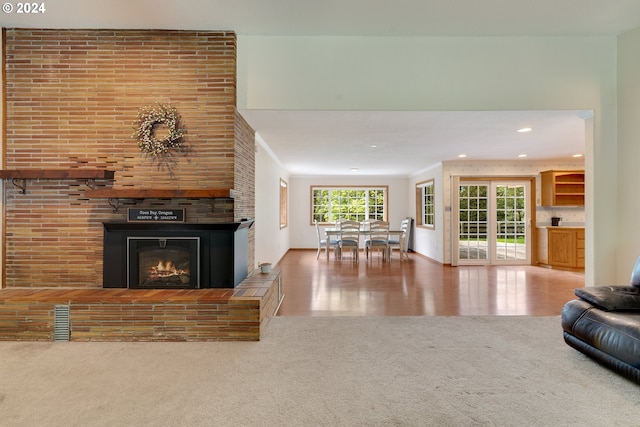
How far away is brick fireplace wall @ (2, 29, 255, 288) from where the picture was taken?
3232mm

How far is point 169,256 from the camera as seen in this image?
3195mm

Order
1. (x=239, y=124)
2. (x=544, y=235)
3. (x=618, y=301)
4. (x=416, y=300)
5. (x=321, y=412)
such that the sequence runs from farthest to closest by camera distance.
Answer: (x=544, y=235) → (x=416, y=300) → (x=239, y=124) → (x=618, y=301) → (x=321, y=412)

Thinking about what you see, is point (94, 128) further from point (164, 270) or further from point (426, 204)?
point (426, 204)

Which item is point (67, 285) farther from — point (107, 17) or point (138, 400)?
point (107, 17)

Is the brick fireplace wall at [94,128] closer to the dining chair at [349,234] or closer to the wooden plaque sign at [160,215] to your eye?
the wooden plaque sign at [160,215]

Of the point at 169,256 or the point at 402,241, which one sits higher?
the point at 169,256

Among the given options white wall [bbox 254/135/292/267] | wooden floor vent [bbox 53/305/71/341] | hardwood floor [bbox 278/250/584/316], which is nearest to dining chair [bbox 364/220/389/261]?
hardwood floor [bbox 278/250/584/316]

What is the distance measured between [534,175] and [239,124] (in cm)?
615

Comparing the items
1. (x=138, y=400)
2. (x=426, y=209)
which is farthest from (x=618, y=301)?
(x=426, y=209)

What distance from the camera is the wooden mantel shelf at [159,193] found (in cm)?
305

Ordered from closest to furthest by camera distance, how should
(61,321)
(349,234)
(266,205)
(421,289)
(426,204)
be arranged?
(61,321) < (421,289) < (266,205) < (349,234) < (426,204)

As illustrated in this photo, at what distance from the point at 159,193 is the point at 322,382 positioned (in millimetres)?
2151

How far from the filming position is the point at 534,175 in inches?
267

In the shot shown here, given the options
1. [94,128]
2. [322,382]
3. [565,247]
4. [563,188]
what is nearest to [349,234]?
[565,247]
